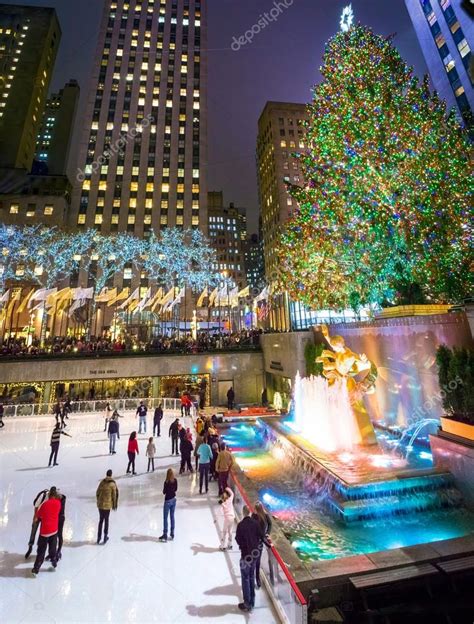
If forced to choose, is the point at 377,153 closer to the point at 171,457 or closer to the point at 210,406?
the point at 171,457

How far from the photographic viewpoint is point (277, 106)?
7175 centimetres

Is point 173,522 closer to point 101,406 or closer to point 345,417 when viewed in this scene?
point 345,417

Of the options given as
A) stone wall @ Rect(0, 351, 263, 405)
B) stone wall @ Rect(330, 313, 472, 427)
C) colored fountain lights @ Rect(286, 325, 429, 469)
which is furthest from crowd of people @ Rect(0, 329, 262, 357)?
colored fountain lights @ Rect(286, 325, 429, 469)

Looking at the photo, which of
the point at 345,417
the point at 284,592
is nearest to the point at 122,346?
the point at 345,417

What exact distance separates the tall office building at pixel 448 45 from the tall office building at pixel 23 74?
76.9 m

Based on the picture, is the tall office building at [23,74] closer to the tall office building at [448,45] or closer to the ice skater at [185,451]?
the tall office building at [448,45]

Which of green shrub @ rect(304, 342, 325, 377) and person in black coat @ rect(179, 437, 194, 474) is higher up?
green shrub @ rect(304, 342, 325, 377)

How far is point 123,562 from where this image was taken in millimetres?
6145

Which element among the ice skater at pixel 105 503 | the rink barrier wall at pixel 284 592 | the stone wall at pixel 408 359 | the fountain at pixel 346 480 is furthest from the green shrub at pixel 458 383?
the ice skater at pixel 105 503

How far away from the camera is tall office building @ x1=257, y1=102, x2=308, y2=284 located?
2680 inches

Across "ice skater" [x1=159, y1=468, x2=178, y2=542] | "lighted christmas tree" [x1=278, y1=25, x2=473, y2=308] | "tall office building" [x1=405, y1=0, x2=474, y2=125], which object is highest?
"tall office building" [x1=405, y1=0, x2=474, y2=125]

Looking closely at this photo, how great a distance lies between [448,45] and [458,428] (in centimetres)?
5136

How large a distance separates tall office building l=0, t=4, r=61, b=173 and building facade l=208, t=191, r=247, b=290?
59.9m

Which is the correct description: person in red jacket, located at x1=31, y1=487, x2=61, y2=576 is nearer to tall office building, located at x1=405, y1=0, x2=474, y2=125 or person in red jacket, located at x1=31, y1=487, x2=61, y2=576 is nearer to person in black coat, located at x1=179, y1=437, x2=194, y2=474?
person in black coat, located at x1=179, y1=437, x2=194, y2=474
